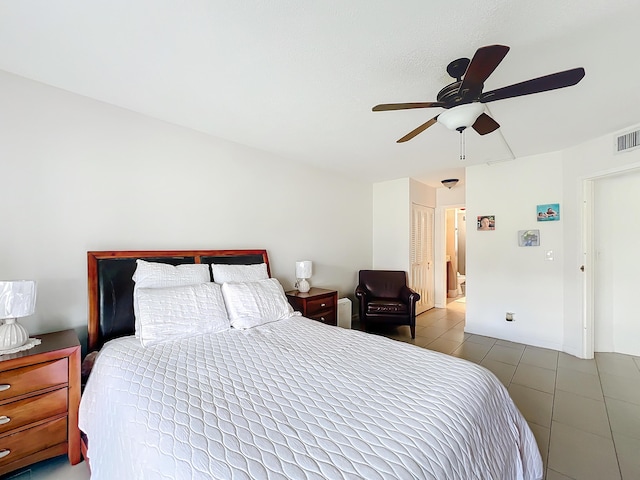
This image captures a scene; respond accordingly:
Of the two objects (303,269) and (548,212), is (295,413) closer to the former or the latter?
(303,269)

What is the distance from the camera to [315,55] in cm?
171

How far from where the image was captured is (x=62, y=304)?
2.10 m

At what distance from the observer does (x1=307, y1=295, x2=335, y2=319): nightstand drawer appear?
3.28m

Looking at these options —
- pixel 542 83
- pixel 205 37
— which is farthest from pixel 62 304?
pixel 542 83

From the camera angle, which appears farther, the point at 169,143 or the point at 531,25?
the point at 169,143

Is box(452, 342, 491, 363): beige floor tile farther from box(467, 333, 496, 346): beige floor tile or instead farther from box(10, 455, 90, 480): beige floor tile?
box(10, 455, 90, 480): beige floor tile

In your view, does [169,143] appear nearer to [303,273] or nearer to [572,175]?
[303,273]

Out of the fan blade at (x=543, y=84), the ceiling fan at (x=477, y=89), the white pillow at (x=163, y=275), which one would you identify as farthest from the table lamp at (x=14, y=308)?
the fan blade at (x=543, y=84)

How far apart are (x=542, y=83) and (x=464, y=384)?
1.57m

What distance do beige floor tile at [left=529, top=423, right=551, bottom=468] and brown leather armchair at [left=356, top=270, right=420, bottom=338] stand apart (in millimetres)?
1878

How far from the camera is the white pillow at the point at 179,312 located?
190 centimetres

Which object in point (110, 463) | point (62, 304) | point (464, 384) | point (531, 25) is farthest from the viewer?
point (62, 304)

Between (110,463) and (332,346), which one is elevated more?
(332,346)

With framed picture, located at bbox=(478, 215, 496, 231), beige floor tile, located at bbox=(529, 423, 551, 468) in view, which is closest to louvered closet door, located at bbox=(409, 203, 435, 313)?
framed picture, located at bbox=(478, 215, 496, 231)
